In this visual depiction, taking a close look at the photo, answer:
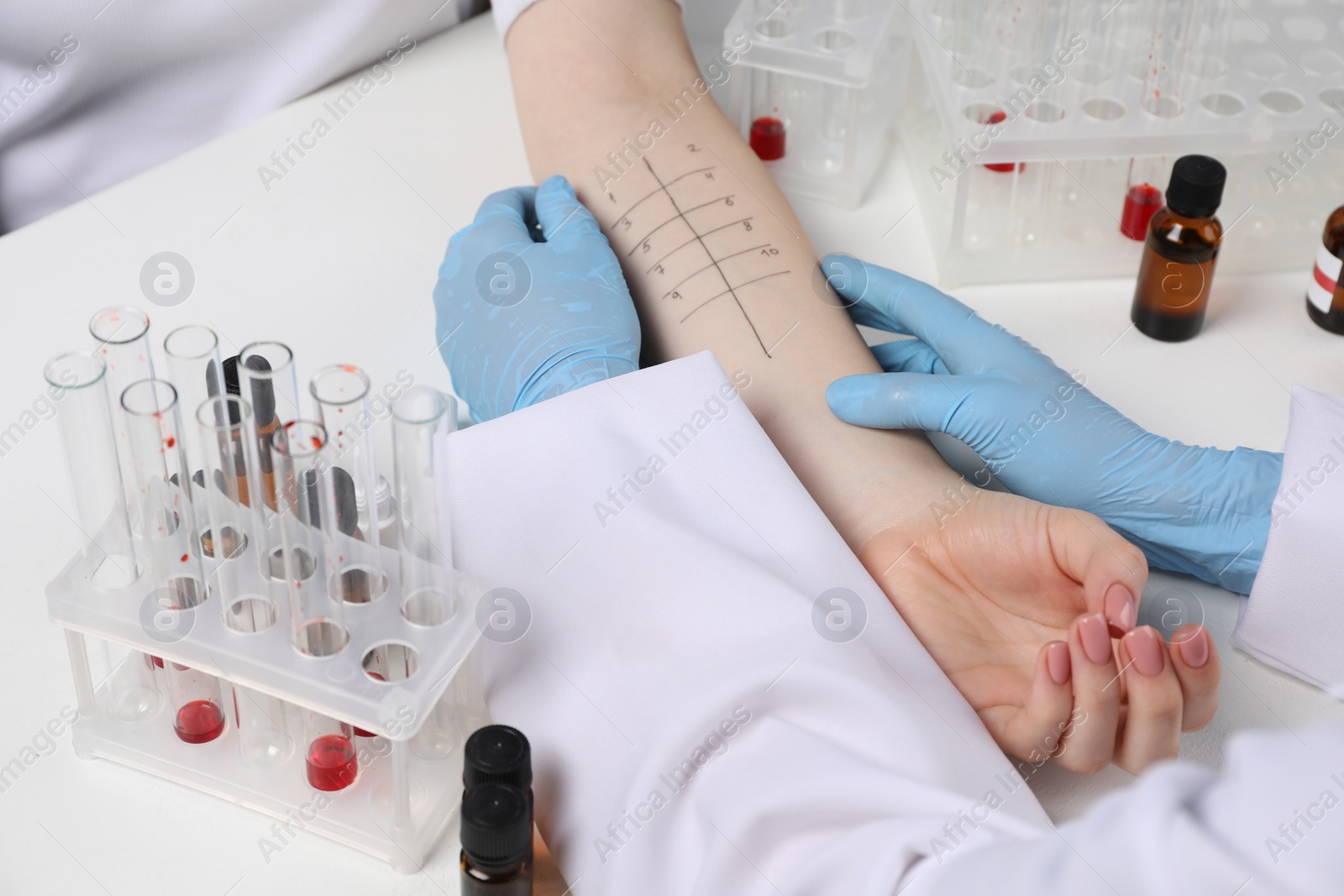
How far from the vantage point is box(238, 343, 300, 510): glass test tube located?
0.87 meters

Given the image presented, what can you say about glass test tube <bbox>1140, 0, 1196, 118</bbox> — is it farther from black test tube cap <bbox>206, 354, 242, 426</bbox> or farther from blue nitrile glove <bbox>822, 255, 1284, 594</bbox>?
black test tube cap <bbox>206, 354, 242, 426</bbox>

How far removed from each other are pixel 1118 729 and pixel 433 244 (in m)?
1.06

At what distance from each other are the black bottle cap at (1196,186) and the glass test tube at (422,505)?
0.94 meters

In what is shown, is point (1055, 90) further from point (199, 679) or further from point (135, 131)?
point (135, 131)

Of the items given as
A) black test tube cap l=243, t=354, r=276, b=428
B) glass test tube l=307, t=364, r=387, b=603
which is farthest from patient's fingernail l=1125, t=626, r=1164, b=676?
black test tube cap l=243, t=354, r=276, b=428

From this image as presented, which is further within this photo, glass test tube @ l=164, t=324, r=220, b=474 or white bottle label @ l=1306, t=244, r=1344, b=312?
white bottle label @ l=1306, t=244, r=1344, b=312

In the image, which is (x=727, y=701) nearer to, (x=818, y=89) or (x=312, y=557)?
(x=312, y=557)

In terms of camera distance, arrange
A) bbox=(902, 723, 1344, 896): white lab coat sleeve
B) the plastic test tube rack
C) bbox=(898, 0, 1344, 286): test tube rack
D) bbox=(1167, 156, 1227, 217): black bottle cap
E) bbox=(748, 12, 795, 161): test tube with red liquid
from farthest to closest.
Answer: bbox=(748, 12, 795, 161): test tube with red liquid, the plastic test tube rack, bbox=(898, 0, 1344, 286): test tube rack, bbox=(1167, 156, 1227, 217): black bottle cap, bbox=(902, 723, 1344, 896): white lab coat sleeve

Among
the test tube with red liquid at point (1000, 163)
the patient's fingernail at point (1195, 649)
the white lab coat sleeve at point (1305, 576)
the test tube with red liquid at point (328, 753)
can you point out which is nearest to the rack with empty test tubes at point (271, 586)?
the test tube with red liquid at point (328, 753)

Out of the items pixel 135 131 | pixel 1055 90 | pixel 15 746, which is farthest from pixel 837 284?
pixel 135 131

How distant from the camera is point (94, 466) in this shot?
913 mm

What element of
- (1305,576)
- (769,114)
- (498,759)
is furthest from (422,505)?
(769,114)

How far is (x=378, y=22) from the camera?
1815mm

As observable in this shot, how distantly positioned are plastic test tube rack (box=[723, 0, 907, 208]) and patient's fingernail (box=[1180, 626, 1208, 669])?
3.06 feet
